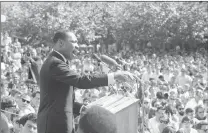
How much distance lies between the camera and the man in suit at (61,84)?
10.2ft

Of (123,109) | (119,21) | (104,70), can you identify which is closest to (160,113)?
(104,70)

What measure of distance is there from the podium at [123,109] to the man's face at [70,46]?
1.56 ft

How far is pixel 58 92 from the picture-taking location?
316 cm

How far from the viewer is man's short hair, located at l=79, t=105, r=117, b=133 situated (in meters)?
2.21

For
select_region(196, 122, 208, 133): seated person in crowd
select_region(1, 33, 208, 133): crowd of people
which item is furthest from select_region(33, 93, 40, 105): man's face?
select_region(196, 122, 208, 133): seated person in crowd

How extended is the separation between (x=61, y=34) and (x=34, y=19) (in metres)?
30.8

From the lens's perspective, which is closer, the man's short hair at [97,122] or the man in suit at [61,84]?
the man's short hair at [97,122]

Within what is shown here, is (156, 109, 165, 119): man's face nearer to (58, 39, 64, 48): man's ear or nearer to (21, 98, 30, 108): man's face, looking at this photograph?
(21, 98, 30, 108): man's face

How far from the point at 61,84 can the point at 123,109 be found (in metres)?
0.55

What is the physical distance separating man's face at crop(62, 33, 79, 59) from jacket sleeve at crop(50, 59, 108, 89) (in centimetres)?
17

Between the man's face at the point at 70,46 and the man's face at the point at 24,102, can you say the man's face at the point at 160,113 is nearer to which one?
the man's face at the point at 24,102

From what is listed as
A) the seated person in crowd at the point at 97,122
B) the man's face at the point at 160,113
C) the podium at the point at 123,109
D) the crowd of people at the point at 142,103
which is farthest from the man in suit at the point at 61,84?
the man's face at the point at 160,113

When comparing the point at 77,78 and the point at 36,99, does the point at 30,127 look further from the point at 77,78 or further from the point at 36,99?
the point at 36,99

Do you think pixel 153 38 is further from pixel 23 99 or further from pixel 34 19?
pixel 23 99
